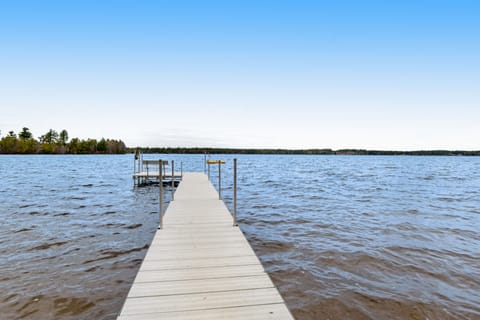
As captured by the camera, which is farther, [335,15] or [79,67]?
[79,67]

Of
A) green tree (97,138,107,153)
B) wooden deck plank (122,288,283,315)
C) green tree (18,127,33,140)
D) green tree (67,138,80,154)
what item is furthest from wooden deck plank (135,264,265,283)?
green tree (18,127,33,140)

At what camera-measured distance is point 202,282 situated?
310 cm

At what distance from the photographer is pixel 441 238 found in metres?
6.91

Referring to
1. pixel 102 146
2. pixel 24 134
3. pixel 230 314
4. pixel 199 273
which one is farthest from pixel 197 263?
pixel 24 134

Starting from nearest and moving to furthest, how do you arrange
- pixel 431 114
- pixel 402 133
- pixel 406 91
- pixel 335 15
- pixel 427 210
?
1. pixel 427 210
2. pixel 335 15
3. pixel 406 91
4. pixel 431 114
5. pixel 402 133

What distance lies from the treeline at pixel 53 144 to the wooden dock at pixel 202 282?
117m

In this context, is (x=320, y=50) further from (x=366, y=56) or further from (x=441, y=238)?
(x=441, y=238)

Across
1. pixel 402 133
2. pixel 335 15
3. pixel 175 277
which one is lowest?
pixel 175 277

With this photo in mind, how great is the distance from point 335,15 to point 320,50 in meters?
1.86

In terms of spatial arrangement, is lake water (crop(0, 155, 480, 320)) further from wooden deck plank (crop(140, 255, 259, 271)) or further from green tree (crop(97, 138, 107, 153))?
green tree (crop(97, 138, 107, 153))

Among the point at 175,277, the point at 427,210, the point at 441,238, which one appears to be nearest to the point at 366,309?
the point at 175,277

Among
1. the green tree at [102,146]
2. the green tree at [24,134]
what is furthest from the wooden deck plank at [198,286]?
the green tree at [24,134]

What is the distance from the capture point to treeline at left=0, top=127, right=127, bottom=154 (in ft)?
299

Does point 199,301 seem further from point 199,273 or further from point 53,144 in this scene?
point 53,144
